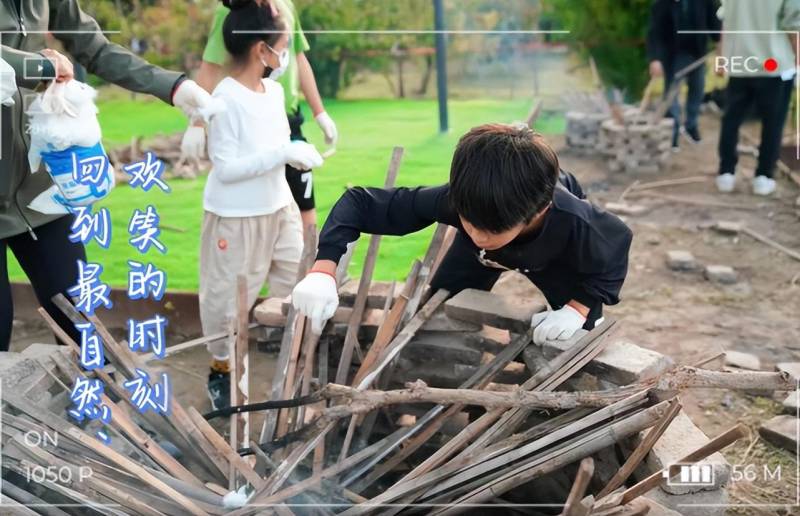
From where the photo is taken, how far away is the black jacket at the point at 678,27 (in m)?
5.19

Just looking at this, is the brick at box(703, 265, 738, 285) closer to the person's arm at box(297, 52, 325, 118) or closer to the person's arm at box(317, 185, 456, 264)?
the person's arm at box(297, 52, 325, 118)

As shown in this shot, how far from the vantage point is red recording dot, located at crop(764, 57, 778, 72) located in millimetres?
3342

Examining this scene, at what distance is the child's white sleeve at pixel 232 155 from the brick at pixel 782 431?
1777mm

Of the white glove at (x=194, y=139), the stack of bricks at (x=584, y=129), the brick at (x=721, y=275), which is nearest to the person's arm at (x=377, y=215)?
the white glove at (x=194, y=139)

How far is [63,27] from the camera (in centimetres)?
227

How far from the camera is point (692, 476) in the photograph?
1641 millimetres

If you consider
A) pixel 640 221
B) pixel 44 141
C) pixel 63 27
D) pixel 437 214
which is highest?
pixel 63 27

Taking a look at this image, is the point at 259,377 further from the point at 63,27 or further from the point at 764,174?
the point at 764,174

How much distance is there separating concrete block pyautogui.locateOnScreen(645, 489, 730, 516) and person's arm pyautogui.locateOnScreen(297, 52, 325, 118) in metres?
2.02

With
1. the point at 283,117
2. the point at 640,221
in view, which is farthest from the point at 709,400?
the point at 640,221

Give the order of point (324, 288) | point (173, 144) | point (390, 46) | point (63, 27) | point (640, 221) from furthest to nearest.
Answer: point (173, 144), point (640, 221), point (390, 46), point (63, 27), point (324, 288)

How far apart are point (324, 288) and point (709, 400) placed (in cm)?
156

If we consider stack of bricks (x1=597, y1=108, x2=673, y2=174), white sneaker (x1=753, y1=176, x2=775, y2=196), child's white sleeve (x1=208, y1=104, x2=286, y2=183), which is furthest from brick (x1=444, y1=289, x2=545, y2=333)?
stack of bricks (x1=597, y1=108, x2=673, y2=174)

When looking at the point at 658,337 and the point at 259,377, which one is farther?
the point at 658,337
